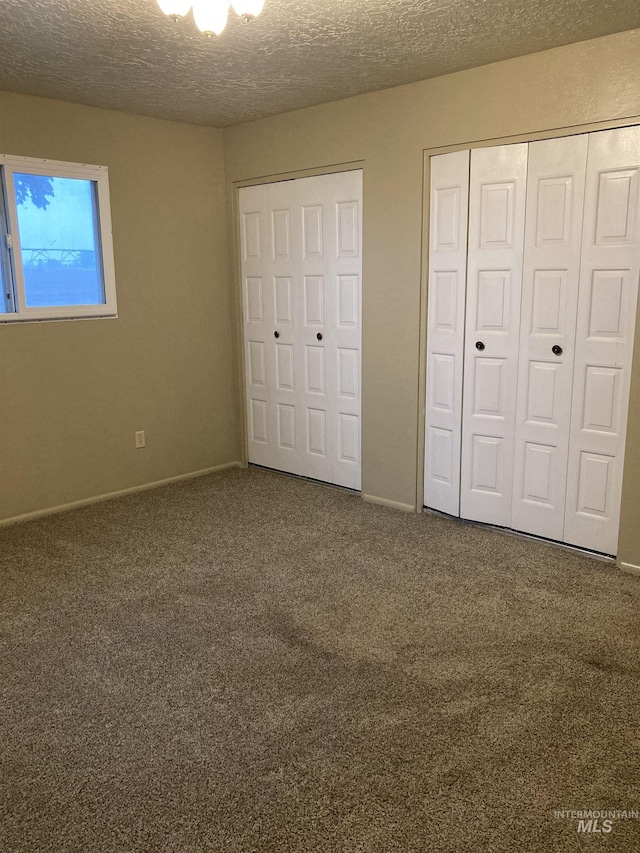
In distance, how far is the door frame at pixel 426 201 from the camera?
10.5 feet

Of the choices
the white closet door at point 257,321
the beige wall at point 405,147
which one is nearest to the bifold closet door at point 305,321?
the white closet door at point 257,321

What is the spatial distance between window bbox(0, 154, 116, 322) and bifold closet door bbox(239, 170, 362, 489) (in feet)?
3.49

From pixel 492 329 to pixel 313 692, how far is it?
7.23 ft

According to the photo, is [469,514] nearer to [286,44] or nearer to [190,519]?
[190,519]

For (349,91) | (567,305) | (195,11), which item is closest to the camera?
(195,11)

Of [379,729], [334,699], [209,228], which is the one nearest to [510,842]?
[379,729]

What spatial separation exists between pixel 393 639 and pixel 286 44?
8.75 feet

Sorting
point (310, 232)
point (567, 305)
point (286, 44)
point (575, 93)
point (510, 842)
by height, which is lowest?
point (510, 842)

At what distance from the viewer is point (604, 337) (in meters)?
3.34

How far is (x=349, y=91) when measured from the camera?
154 inches
